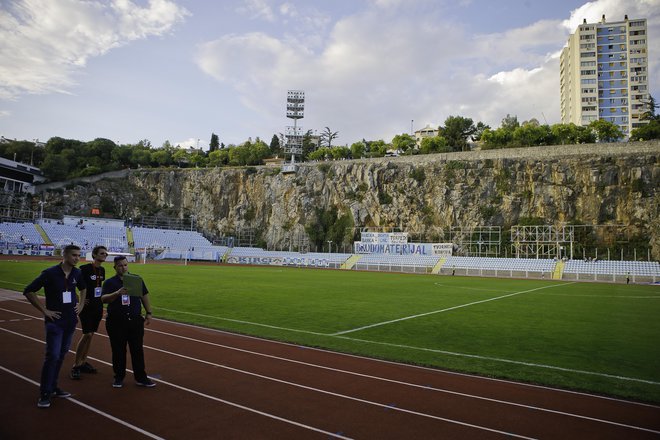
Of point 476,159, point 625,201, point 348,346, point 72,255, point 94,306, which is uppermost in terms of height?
point 476,159

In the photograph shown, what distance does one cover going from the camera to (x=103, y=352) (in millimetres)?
9258

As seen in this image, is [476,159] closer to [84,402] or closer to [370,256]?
[370,256]

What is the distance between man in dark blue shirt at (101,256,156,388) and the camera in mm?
6816

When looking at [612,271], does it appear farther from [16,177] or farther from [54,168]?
[54,168]

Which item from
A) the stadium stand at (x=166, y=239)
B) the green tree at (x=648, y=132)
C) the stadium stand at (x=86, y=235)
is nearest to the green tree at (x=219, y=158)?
the stadium stand at (x=166, y=239)

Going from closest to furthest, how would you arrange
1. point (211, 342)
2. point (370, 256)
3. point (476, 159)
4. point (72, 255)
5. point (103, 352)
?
point (72, 255)
point (103, 352)
point (211, 342)
point (370, 256)
point (476, 159)

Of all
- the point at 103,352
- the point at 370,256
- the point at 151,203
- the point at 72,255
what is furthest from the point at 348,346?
the point at 151,203

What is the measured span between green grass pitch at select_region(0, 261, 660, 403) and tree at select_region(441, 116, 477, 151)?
74801 mm

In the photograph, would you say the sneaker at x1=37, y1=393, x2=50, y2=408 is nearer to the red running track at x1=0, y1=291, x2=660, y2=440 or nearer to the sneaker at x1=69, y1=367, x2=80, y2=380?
the red running track at x1=0, y1=291, x2=660, y2=440

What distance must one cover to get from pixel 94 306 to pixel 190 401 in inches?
105

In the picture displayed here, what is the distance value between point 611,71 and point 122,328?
121m

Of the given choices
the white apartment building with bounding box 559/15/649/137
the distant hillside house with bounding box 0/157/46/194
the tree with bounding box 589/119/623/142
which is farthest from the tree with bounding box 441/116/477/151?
the distant hillside house with bounding box 0/157/46/194

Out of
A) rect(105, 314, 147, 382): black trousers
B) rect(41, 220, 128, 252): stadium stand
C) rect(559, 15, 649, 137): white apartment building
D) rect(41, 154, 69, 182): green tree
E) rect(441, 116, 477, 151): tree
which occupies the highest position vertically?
rect(559, 15, 649, 137): white apartment building

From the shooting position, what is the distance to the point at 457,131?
94.2m
